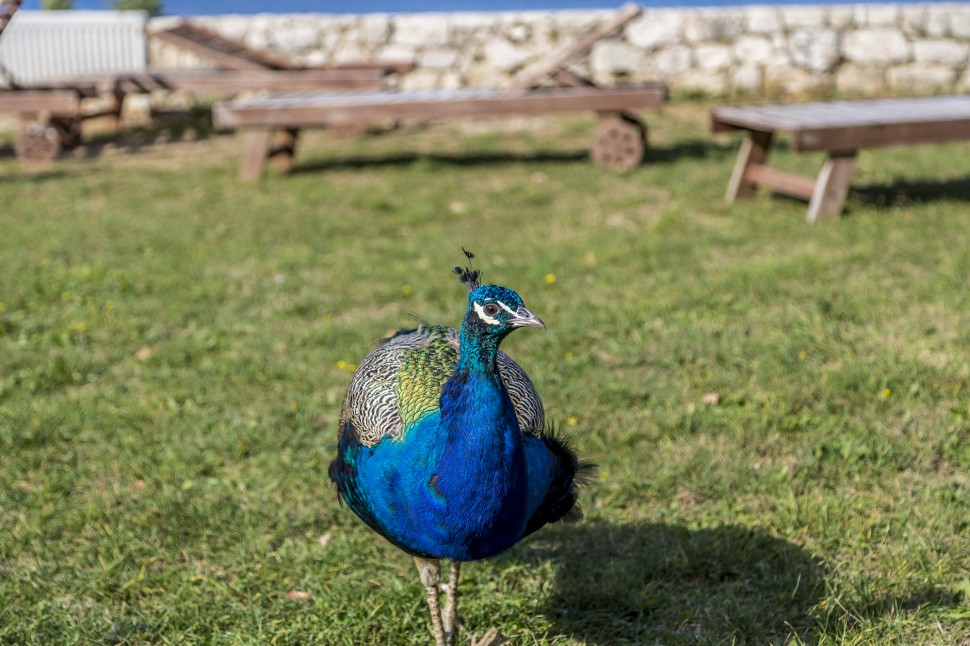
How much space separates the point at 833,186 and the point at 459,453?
5.87 meters

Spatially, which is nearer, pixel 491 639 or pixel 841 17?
pixel 491 639

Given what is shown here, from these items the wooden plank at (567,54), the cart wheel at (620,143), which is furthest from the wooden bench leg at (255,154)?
the cart wheel at (620,143)

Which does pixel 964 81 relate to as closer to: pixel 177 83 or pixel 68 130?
pixel 177 83

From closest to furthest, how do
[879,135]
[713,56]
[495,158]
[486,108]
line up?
[879,135] → [486,108] → [495,158] → [713,56]

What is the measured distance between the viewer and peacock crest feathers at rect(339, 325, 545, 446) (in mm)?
2779

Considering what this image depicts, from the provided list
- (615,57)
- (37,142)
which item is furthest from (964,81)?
(37,142)

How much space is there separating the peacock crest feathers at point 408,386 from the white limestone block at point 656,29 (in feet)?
35.7

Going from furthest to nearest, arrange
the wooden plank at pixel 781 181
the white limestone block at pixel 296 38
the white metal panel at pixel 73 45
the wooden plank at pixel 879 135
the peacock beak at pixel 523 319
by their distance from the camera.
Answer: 1. the white metal panel at pixel 73 45
2. the white limestone block at pixel 296 38
3. the wooden plank at pixel 781 181
4. the wooden plank at pixel 879 135
5. the peacock beak at pixel 523 319

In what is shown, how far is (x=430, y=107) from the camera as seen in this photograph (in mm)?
9398

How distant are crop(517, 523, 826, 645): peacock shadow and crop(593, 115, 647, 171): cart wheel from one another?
257 inches

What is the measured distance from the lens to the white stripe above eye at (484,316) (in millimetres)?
2451

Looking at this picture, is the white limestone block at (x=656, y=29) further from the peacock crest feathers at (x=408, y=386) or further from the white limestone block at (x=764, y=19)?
the peacock crest feathers at (x=408, y=386)

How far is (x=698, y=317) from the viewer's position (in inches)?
222

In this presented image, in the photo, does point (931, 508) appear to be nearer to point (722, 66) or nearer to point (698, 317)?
point (698, 317)
